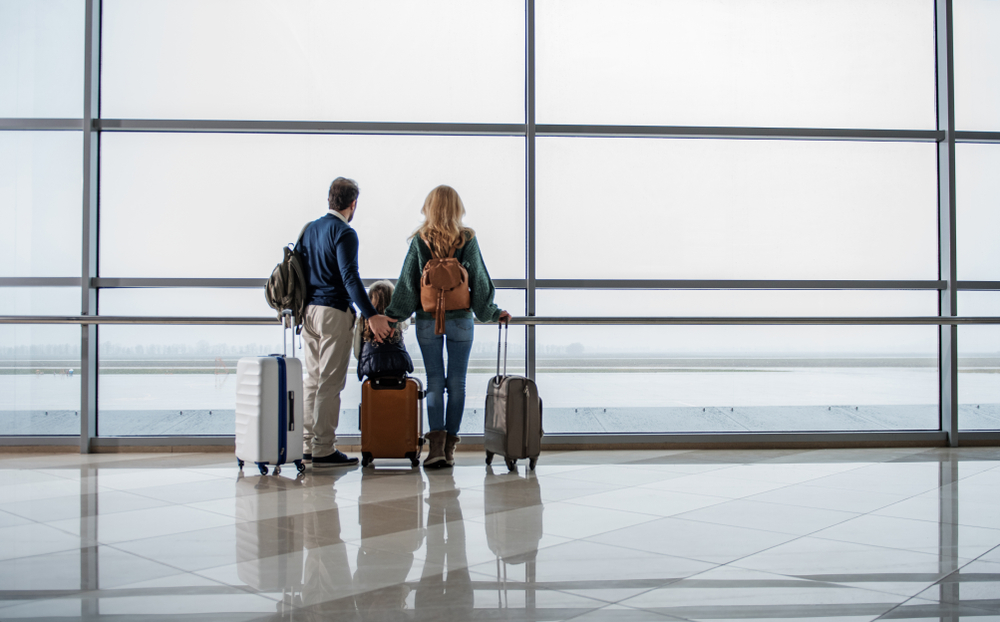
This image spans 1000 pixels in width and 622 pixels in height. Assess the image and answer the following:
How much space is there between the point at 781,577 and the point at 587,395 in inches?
119

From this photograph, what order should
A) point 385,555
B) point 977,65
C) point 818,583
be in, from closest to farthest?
point 818,583, point 385,555, point 977,65

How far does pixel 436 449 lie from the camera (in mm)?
4449

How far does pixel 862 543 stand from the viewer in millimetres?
2691

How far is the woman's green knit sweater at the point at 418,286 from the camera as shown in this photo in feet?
14.6

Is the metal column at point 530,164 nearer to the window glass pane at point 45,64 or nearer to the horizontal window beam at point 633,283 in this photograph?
the horizontal window beam at point 633,283

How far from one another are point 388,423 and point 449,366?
474 millimetres

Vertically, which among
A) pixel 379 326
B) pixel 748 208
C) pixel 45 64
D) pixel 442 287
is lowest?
pixel 379 326

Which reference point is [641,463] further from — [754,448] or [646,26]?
[646,26]

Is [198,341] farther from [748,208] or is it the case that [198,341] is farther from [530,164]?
[748,208]

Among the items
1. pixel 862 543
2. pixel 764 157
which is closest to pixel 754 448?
pixel 764 157

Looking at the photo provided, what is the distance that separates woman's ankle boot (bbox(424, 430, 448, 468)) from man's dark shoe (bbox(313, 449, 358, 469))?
0.48 m

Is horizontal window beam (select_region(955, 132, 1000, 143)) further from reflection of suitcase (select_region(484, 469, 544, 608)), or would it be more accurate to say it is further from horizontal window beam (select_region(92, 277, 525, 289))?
reflection of suitcase (select_region(484, 469, 544, 608))

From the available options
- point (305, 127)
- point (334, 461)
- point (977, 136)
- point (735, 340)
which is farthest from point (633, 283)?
point (977, 136)

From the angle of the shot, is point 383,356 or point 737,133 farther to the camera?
point 737,133
